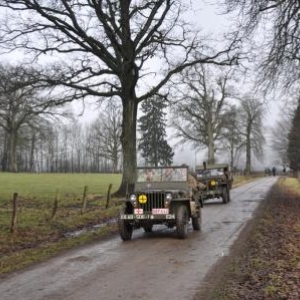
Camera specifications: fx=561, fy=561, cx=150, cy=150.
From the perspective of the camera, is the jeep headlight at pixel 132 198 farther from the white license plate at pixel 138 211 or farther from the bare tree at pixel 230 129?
the bare tree at pixel 230 129

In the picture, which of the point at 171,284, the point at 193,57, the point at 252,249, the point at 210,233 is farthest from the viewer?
the point at 193,57

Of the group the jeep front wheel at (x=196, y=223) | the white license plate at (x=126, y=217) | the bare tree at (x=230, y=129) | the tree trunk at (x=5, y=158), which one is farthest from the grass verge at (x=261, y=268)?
the tree trunk at (x=5, y=158)

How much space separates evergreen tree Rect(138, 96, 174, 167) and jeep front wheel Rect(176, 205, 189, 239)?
20.0m

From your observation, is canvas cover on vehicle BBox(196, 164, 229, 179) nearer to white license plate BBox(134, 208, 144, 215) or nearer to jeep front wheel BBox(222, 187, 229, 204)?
jeep front wheel BBox(222, 187, 229, 204)

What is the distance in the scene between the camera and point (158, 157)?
1494 inches

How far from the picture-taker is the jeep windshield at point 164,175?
16731 millimetres

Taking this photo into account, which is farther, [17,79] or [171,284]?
[17,79]

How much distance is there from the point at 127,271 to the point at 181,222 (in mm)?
4755

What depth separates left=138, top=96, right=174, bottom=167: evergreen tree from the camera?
3833cm

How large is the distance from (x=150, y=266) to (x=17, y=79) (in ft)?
68.2

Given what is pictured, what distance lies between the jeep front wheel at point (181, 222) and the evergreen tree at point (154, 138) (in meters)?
20.0

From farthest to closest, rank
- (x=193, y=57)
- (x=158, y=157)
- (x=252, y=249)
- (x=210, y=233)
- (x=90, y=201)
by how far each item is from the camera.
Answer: (x=158, y=157) → (x=193, y=57) → (x=90, y=201) → (x=210, y=233) → (x=252, y=249)

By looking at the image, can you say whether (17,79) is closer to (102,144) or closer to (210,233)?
(210,233)

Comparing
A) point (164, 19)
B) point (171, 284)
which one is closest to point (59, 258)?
point (171, 284)
